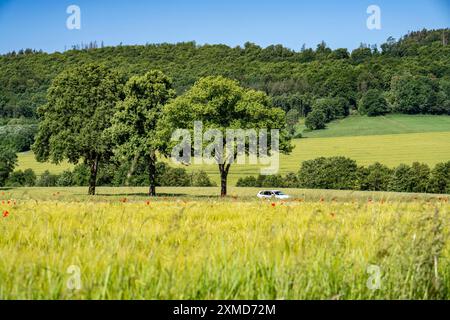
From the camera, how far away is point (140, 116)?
6825cm

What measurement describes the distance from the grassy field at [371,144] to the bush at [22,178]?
9925mm

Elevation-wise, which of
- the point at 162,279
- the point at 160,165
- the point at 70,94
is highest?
the point at 70,94

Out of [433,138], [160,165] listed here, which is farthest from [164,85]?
[433,138]

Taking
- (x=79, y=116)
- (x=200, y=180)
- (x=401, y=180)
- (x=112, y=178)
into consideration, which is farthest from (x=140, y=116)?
(x=401, y=180)

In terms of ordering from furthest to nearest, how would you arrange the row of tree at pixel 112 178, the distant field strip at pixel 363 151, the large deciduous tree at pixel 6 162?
1. the distant field strip at pixel 363 151
2. the row of tree at pixel 112 178
3. the large deciduous tree at pixel 6 162

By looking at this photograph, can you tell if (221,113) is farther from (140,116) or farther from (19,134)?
(19,134)

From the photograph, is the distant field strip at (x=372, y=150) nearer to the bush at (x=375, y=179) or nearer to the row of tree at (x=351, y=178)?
the row of tree at (x=351, y=178)

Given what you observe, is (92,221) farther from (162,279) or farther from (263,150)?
(263,150)

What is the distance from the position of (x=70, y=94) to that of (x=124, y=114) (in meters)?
7.29

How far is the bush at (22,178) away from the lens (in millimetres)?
103188

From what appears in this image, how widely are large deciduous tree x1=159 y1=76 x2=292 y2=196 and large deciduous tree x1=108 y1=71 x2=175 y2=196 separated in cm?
Result: 224

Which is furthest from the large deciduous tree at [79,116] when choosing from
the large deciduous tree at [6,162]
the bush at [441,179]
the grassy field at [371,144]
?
the bush at [441,179]

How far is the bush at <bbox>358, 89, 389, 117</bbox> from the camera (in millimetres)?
159750

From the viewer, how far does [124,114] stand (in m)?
66.5
